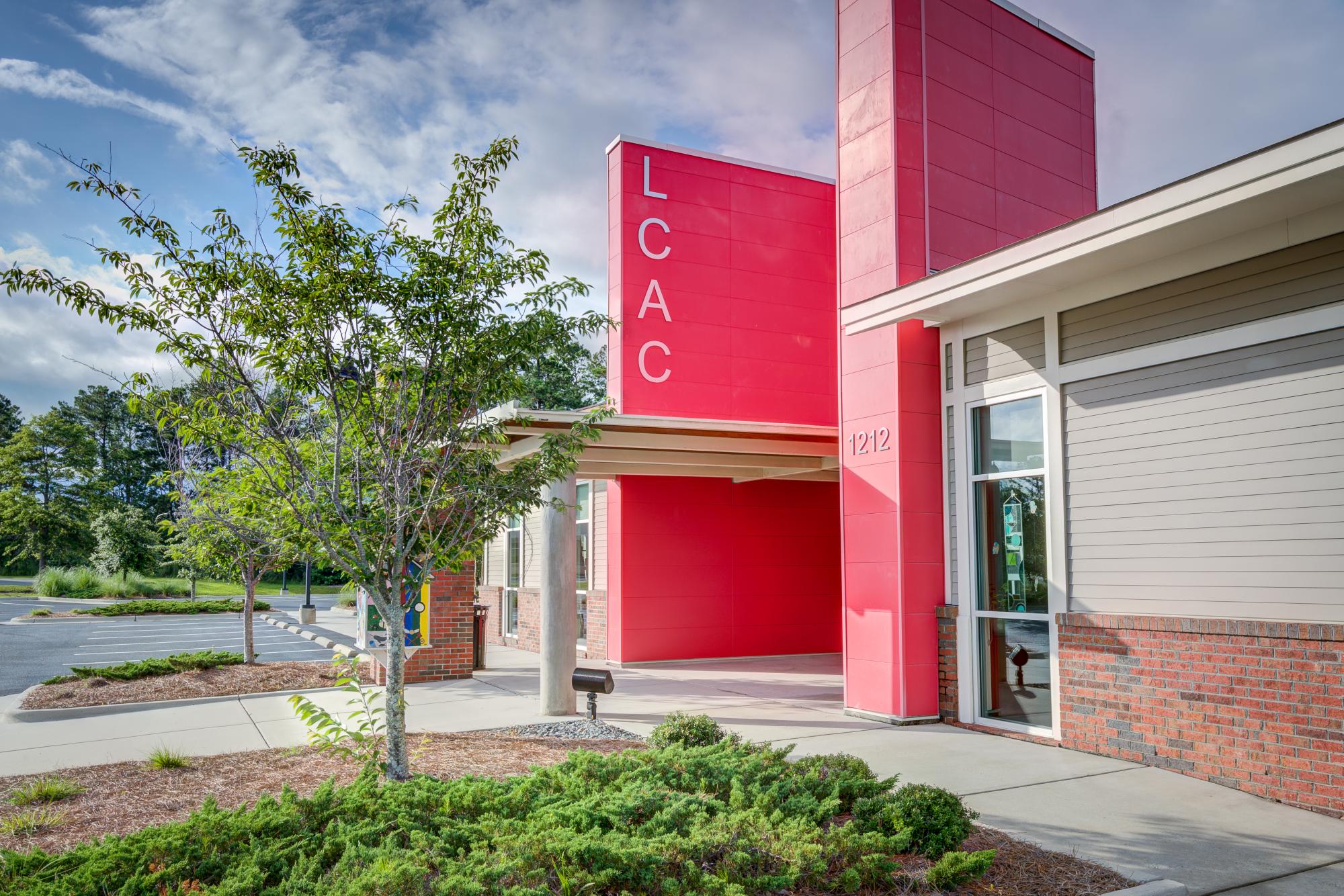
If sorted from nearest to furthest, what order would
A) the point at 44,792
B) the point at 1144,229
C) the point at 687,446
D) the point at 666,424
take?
1. the point at 44,792
2. the point at 1144,229
3. the point at 666,424
4. the point at 687,446

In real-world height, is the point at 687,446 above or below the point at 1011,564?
above

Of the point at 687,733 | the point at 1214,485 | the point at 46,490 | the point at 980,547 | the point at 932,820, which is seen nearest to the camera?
the point at 932,820

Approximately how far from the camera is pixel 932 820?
5039 millimetres

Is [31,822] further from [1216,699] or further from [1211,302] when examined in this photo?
[1211,302]

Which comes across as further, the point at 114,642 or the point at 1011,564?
the point at 114,642

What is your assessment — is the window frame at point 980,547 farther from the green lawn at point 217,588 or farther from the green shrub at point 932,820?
the green lawn at point 217,588

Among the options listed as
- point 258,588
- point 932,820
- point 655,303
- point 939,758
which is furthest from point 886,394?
point 258,588

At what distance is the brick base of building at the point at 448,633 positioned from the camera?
1291 centimetres

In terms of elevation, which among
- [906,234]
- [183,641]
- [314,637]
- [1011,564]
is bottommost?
[183,641]

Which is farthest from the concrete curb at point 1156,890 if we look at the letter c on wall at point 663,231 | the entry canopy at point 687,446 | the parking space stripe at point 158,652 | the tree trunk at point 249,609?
the parking space stripe at point 158,652

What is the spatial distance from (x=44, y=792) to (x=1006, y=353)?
899 centimetres

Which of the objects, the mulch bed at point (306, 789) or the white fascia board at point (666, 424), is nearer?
the mulch bed at point (306, 789)

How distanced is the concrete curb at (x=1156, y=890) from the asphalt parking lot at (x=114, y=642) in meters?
13.8

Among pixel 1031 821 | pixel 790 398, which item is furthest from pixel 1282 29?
pixel 1031 821
